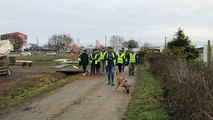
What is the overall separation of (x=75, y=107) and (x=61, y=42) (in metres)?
116

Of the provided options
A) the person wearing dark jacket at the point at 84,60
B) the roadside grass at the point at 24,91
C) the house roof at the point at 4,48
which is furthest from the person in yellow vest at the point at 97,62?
the house roof at the point at 4,48

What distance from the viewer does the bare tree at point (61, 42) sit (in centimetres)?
12125

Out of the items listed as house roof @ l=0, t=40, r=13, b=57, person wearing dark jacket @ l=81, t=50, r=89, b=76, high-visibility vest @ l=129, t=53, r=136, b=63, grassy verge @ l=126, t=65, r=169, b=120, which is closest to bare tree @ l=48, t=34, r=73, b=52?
house roof @ l=0, t=40, r=13, b=57

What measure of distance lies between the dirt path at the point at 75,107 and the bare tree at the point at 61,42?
107 metres

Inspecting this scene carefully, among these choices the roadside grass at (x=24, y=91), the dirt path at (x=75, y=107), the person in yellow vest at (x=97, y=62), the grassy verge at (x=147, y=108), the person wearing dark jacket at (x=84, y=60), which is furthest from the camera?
the person in yellow vest at (x=97, y=62)

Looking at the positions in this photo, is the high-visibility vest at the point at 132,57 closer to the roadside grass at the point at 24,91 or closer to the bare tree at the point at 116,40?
the roadside grass at the point at 24,91

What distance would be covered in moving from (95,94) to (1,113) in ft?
15.3

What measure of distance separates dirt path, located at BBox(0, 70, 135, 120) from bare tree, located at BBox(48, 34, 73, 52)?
107 meters

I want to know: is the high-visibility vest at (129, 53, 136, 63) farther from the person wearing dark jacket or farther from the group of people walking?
the person wearing dark jacket

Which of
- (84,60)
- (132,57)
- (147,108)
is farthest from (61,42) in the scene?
(147,108)

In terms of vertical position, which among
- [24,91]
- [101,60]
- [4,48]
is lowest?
[24,91]

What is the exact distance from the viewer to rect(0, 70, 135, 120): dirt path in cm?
977

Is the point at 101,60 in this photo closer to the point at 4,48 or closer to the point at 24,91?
the point at 4,48

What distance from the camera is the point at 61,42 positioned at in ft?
414
